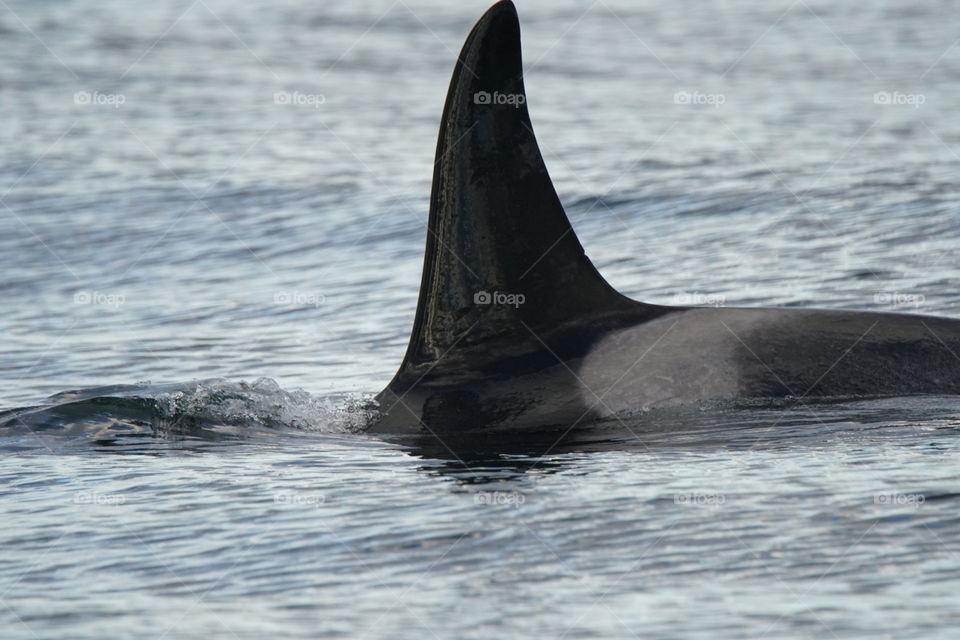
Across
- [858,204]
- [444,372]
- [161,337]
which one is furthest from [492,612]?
[858,204]

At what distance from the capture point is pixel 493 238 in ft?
31.0

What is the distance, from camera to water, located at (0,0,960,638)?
684cm

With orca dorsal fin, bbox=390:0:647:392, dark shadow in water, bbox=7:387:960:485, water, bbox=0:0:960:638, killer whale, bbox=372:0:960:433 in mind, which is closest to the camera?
water, bbox=0:0:960:638

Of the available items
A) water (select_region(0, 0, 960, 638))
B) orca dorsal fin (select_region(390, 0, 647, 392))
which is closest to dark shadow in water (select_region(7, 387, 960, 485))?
water (select_region(0, 0, 960, 638))

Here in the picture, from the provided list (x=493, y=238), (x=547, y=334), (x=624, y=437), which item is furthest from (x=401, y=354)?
(x=624, y=437)

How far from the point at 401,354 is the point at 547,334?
15.6 ft

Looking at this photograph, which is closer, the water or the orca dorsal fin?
the water

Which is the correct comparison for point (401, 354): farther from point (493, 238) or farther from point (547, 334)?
point (493, 238)

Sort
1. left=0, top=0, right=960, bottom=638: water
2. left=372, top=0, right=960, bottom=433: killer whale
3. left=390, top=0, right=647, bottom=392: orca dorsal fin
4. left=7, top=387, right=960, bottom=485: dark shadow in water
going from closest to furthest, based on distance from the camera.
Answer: left=0, top=0, right=960, bottom=638: water, left=7, top=387, right=960, bottom=485: dark shadow in water, left=390, top=0, right=647, bottom=392: orca dorsal fin, left=372, top=0, right=960, bottom=433: killer whale

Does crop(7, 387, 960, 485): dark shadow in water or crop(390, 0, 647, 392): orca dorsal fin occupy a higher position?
crop(390, 0, 647, 392): orca dorsal fin

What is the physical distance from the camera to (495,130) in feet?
30.6

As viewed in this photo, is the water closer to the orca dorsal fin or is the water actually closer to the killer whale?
the killer whale

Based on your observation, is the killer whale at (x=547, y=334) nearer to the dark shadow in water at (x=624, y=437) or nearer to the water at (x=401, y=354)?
the dark shadow in water at (x=624, y=437)

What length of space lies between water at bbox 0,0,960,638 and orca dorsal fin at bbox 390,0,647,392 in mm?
734
